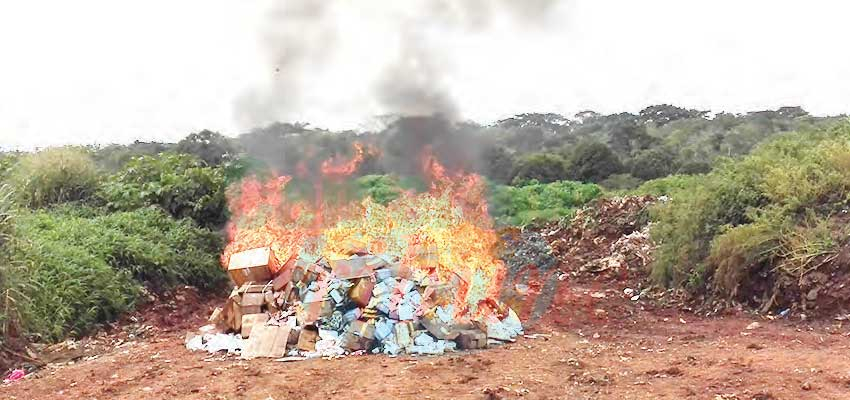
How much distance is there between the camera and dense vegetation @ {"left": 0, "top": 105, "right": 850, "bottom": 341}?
28.7 ft

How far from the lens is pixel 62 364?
25.2ft

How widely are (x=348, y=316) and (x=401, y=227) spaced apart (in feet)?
6.59

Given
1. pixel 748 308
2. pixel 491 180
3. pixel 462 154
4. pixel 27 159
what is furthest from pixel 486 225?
pixel 27 159

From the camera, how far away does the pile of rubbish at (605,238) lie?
12852 millimetres

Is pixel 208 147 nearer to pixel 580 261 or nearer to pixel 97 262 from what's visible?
pixel 97 262

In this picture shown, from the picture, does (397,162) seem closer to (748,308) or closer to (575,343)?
(575,343)

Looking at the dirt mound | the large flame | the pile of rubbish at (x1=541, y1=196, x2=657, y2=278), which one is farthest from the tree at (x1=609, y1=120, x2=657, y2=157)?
the large flame

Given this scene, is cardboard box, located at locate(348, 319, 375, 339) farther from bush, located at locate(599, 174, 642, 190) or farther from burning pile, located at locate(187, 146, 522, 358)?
bush, located at locate(599, 174, 642, 190)

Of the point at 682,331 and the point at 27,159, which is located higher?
the point at 27,159

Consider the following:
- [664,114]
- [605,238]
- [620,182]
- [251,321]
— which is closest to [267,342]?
[251,321]

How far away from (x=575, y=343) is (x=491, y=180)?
5112mm

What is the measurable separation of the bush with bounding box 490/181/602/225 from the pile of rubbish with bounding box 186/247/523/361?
10.3 metres

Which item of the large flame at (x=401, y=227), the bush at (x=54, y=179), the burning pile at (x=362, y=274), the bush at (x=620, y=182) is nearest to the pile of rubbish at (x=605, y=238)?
the large flame at (x=401, y=227)

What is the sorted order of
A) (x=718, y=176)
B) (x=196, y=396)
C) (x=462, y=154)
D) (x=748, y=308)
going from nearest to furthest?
(x=196, y=396)
(x=748, y=308)
(x=462, y=154)
(x=718, y=176)
